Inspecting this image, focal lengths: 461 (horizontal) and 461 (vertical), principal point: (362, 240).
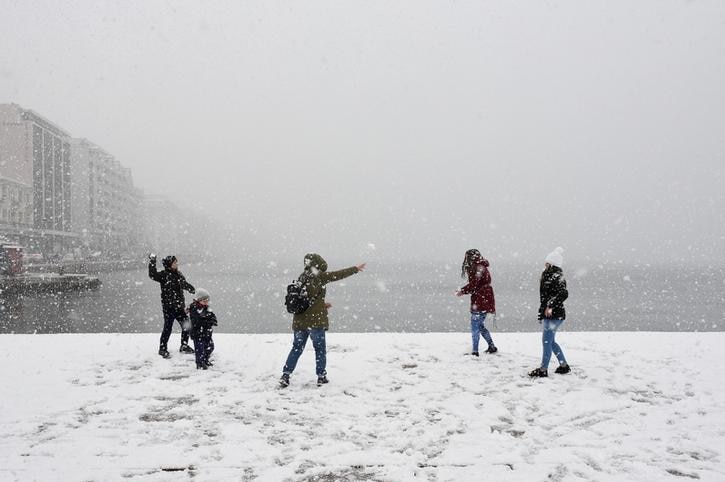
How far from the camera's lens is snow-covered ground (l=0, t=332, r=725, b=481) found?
4348 millimetres

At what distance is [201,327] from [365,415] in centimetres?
335

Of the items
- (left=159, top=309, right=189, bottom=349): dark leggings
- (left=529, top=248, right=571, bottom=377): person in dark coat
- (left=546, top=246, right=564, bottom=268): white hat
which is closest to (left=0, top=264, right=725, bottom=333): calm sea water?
(left=159, top=309, right=189, bottom=349): dark leggings

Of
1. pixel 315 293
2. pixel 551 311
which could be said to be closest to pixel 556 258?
pixel 551 311

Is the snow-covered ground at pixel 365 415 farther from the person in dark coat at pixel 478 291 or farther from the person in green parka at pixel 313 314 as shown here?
the person in dark coat at pixel 478 291

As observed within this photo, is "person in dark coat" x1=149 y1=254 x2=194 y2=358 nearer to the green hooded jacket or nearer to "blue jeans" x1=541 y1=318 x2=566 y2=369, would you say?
the green hooded jacket

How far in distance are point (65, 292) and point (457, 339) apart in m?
54.7

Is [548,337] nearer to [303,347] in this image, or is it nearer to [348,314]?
[303,347]

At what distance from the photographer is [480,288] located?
8227 millimetres

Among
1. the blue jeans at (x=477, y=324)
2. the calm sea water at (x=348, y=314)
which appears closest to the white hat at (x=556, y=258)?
the blue jeans at (x=477, y=324)

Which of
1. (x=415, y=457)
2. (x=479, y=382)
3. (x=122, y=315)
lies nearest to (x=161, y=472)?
(x=415, y=457)

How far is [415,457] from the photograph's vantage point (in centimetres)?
457

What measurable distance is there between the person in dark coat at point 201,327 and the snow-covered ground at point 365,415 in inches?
10.7

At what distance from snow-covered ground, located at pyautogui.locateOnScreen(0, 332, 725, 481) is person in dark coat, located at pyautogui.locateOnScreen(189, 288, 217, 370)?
27 cm

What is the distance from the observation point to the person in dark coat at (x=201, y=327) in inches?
295
